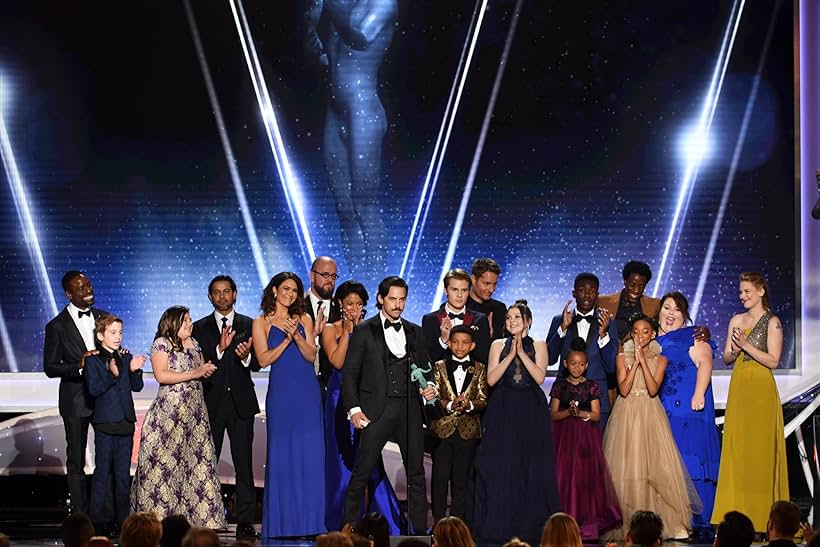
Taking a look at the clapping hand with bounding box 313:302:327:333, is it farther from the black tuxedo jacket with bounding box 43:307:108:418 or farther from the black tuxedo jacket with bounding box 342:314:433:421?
the black tuxedo jacket with bounding box 43:307:108:418

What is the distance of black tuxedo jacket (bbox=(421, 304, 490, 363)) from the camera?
24.2 ft

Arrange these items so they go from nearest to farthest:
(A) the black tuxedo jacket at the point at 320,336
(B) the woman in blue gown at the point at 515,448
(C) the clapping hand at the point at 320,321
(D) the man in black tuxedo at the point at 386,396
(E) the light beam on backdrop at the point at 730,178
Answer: (D) the man in black tuxedo at the point at 386,396 → (B) the woman in blue gown at the point at 515,448 → (C) the clapping hand at the point at 320,321 → (A) the black tuxedo jacket at the point at 320,336 → (E) the light beam on backdrop at the point at 730,178

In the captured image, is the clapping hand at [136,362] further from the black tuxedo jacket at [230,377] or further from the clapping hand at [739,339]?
the clapping hand at [739,339]

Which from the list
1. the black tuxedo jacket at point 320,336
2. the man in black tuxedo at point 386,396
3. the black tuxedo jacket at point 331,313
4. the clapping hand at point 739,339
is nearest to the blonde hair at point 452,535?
the man in black tuxedo at point 386,396

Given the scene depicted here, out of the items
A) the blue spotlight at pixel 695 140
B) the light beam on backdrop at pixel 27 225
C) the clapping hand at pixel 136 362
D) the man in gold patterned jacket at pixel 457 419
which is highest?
the blue spotlight at pixel 695 140

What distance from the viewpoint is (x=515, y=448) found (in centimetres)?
704

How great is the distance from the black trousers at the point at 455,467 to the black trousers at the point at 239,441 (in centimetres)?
116

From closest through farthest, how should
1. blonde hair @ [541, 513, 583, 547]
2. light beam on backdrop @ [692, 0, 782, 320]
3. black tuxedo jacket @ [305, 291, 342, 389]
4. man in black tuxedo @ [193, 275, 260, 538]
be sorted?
1. blonde hair @ [541, 513, 583, 547]
2. black tuxedo jacket @ [305, 291, 342, 389]
3. man in black tuxedo @ [193, 275, 260, 538]
4. light beam on backdrop @ [692, 0, 782, 320]

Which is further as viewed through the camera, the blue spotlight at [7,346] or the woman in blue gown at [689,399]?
the blue spotlight at [7,346]

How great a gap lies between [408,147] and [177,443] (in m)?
2.96

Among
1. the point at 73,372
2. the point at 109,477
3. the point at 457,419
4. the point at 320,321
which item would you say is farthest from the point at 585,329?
the point at 73,372

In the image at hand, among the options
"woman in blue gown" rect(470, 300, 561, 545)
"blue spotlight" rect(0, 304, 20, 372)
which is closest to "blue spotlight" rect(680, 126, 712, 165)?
→ "woman in blue gown" rect(470, 300, 561, 545)

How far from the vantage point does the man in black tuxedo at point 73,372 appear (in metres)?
7.45

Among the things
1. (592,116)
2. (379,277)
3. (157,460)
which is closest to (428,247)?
(379,277)
